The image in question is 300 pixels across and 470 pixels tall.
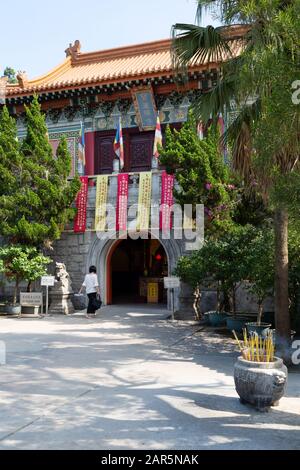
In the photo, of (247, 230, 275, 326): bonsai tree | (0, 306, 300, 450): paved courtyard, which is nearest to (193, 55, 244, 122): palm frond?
(247, 230, 275, 326): bonsai tree

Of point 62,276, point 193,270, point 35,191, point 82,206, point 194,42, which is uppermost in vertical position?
point 194,42

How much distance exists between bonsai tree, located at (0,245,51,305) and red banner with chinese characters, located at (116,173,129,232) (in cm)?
236

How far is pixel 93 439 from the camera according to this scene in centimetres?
385

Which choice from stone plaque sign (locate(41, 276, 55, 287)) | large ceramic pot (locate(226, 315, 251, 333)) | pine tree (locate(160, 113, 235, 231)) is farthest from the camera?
stone plaque sign (locate(41, 276, 55, 287))

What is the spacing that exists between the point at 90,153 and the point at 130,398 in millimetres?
11763

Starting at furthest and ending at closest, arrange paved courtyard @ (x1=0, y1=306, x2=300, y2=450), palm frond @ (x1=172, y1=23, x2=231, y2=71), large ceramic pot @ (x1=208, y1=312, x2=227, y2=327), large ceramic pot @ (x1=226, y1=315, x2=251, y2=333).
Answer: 1. large ceramic pot @ (x1=208, y1=312, x2=227, y2=327)
2. large ceramic pot @ (x1=226, y1=315, x2=251, y2=333)
3. palm frond @ (x1=172, y1=23, x2=231, y2=71)
4. paved courtyard @ (x1=0, y1=306, x2=300, y2=450)

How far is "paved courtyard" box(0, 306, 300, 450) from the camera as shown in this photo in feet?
12.8

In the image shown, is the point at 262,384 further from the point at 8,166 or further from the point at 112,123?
the point at 112,123

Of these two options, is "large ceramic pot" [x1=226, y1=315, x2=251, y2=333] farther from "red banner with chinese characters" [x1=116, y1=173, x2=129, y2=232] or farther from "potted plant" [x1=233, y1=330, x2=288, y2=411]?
"potted plant" [x1=233, y1=330, x2=288, y2=411]

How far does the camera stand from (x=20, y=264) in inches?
502

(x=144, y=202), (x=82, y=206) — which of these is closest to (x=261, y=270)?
(x=144, y=202)

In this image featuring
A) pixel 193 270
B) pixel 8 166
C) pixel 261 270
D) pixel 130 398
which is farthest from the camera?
pixel 8 166

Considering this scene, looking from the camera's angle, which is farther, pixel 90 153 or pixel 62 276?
pixel 90 153
